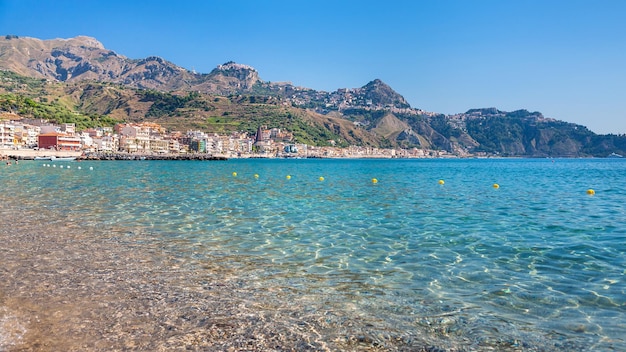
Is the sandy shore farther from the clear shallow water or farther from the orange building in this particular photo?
the orange building

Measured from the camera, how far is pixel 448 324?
7.98 m

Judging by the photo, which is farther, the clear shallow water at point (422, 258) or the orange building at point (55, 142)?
the orange building at point (55, 142)

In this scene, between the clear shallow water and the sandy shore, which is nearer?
the sandy shore

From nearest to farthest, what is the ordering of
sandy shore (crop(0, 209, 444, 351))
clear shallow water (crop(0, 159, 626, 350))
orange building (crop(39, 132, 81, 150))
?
sandy shore (crop(0, 209, 444, 351)) → clear shallow water (crop(0, 159, 626, 350)) → orange building (crop(39, 132, 81, 150))

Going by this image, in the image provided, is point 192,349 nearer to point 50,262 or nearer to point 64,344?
point 64,344

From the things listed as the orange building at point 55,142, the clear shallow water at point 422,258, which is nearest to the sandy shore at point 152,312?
the clear shallow water at point 422,258

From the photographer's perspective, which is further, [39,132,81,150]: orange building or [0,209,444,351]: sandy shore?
[39,132,81,150]: orange building

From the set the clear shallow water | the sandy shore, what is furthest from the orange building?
the sandy shore

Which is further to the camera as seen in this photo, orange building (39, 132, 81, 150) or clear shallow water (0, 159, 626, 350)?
orange building (39, 132, 81, 150)

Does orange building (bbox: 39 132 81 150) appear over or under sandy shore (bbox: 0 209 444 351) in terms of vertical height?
over

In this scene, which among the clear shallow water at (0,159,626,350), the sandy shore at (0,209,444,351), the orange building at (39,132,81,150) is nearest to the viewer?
the sandy shore at (0,209,444,351)

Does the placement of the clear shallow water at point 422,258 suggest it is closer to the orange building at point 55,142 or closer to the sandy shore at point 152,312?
the sandy shore at point 152,312

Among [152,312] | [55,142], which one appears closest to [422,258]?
[152,312]

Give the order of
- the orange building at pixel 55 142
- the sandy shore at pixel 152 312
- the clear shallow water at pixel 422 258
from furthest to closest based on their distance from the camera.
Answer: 1. the orange building at pixel 55 142
2. the clear shallow water at pixel 422 258
3. the sandy shore at pixel 152 312
